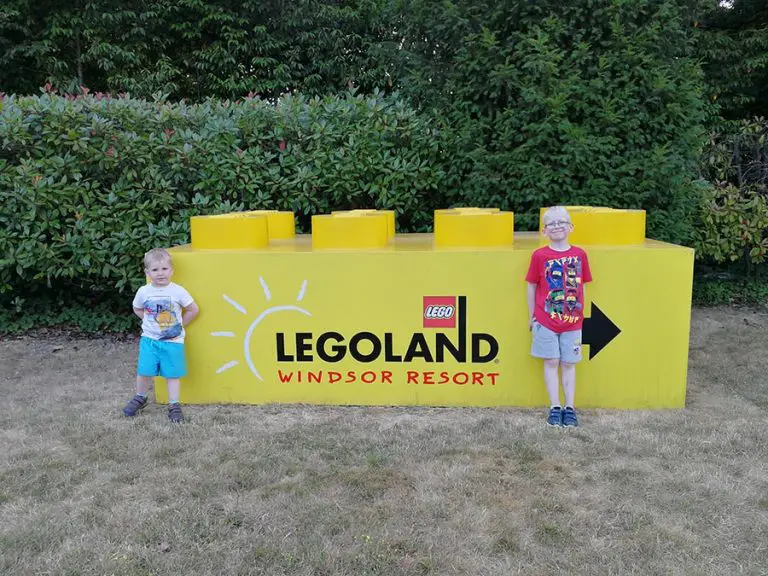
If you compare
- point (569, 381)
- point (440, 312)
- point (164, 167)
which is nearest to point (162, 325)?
point (440, 312)

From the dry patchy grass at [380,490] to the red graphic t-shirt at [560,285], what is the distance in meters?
0.68

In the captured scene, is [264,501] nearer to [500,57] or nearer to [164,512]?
[164,512]

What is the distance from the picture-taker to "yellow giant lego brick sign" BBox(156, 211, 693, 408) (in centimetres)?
429

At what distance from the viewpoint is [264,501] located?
3090 mm

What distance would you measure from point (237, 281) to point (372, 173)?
2.28 metres

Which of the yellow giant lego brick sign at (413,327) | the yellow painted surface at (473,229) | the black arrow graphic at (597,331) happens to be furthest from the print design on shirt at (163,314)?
the black arrow graphic at (597,331)

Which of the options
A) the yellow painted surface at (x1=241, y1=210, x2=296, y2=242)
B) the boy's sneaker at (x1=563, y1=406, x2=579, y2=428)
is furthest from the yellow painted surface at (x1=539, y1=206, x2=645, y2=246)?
the yellow painted surface at (x1=241, y1=210, x2=296, y2=242)

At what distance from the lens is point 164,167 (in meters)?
6.18

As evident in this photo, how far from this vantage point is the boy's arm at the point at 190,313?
4.38 metres

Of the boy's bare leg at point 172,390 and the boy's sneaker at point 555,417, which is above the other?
the boy's bare leg at point 172,390

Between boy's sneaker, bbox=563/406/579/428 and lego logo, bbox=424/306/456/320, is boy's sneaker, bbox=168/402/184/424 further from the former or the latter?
boy's sneaker, bbox=563/406/579/428

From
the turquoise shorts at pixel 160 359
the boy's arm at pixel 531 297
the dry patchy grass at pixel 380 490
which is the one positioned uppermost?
the boy's arm at pixel 531 297

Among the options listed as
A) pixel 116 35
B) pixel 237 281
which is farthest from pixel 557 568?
pixel 116 35

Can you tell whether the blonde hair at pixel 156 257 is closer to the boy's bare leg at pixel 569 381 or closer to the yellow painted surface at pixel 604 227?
the yellow painted surface at pixel 604 227
